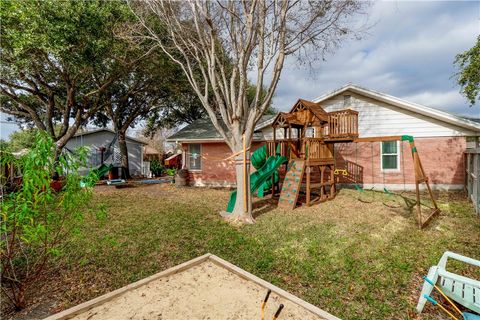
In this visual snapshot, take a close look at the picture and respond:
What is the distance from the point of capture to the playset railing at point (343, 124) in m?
8.48

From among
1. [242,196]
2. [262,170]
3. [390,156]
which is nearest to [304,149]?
[262,170]

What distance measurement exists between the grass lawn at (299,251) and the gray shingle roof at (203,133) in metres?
5.84

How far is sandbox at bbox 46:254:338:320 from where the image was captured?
8.07ft

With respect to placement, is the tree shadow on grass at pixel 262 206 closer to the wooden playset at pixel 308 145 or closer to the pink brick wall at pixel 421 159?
the wooden playset at pixel 308 145

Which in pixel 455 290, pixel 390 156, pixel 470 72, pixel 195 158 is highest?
pixel 470 72

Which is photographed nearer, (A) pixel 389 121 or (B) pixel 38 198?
(B) pixel 38 198

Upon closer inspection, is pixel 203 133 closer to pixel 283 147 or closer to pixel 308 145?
pixel 283 147

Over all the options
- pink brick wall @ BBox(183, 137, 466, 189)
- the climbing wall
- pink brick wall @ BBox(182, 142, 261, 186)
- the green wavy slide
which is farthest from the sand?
pink brick wall @ BBox(182, 142, 261, 186)

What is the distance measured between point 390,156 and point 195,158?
416 inches

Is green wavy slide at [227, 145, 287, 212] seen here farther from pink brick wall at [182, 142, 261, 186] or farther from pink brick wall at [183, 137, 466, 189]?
pink brick wall at [182, 142, 261, 186]

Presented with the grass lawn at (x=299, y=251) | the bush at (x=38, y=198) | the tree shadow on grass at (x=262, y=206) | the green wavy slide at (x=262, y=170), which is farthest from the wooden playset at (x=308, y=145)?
the bush at (x=38, y=198)

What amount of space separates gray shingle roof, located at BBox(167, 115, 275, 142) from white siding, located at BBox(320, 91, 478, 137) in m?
3.50

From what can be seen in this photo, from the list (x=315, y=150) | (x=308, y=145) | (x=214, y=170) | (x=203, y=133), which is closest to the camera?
(x=308, y=145)

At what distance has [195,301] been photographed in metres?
2.70
